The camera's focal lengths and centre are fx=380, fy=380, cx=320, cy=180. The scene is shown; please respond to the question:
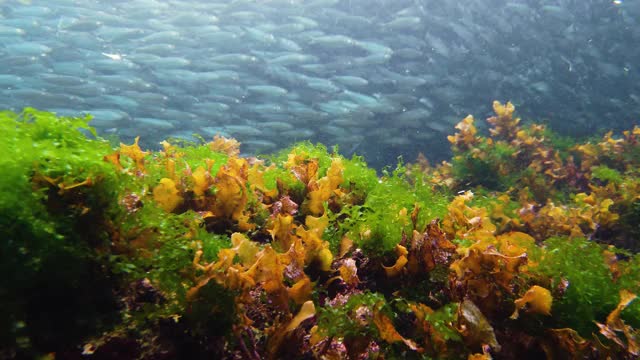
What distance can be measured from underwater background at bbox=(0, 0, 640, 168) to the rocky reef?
9443 millimetres

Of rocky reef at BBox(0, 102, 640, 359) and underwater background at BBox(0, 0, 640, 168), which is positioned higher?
rocky reef at BBox(0, 102, 640, 359)

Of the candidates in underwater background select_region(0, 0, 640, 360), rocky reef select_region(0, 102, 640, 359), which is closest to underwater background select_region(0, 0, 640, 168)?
underwater background select_region(0, 0, 640, 360)

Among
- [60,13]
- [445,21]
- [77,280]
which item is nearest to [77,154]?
[77,280]

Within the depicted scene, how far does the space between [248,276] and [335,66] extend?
12120 millimetres

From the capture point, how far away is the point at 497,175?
18.9ft

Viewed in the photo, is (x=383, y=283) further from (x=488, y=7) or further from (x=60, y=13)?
(x=60, y=13)

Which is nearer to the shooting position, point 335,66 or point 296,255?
point 296,255

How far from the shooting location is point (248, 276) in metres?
1.47

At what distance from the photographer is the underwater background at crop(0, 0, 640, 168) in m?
11.5

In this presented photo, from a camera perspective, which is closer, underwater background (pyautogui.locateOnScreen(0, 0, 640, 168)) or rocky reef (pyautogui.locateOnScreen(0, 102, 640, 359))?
rocky reef (pyautogui.locateOnScreen(0, 102, 640, 359))

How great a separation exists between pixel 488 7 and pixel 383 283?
13.4 meters

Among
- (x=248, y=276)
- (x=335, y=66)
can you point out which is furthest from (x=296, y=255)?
(x=335, y=66)

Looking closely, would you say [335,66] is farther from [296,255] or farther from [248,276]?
[248,276]

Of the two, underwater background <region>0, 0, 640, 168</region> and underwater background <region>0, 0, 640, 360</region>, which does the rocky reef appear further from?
underwater background <region>0, 0, 640, 168</region>
